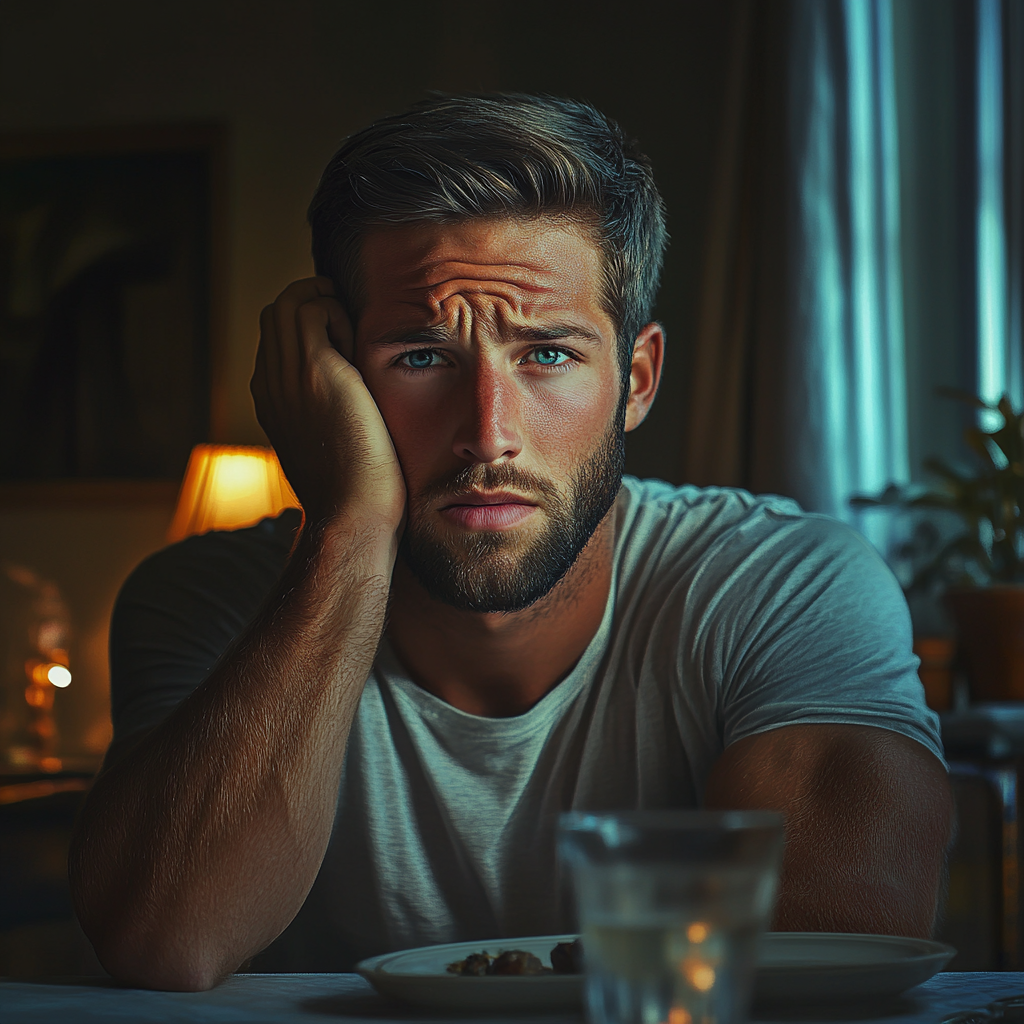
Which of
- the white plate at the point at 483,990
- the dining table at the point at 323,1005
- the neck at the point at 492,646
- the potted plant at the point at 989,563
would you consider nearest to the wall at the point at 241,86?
the potted plant at the point at 989,563

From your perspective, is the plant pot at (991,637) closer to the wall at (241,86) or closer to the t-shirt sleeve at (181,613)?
the t-shirt sleeve at (181,613)

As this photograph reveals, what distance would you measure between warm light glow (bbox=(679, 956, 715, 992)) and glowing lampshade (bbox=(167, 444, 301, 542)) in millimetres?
2115

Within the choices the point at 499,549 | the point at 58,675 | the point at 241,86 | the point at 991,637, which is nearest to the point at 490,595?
the point at 499,549

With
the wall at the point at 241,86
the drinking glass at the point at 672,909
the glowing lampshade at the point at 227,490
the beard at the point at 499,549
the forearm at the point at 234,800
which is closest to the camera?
the drinking glass at the point at 672,909

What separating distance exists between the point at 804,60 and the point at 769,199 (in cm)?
29

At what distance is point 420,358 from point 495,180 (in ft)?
0.64

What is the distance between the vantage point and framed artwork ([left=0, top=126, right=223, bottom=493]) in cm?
284

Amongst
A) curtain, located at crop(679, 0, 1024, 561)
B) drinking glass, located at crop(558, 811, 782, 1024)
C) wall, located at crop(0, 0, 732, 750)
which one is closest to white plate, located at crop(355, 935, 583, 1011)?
drinking glass, located at crop(558, 811, 782, 1024)

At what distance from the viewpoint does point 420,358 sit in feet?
3.50

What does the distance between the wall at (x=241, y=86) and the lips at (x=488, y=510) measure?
1.89m

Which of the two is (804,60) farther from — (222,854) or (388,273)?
(222,854)

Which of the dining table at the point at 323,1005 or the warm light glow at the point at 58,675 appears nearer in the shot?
the dining table at the point at 323,1005

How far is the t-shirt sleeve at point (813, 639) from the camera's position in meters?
0.94

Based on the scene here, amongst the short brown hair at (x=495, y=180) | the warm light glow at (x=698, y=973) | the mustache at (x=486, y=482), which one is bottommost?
the warm light glow at (x=698, y=973)
